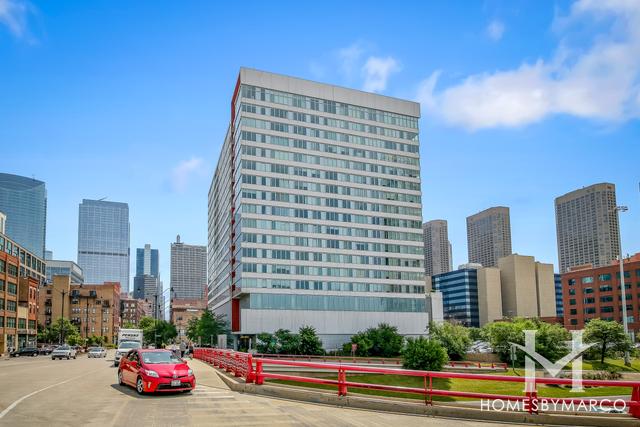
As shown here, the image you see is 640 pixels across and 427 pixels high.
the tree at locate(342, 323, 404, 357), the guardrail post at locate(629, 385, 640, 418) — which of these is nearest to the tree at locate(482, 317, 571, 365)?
the tree at locate(342, 323, 404, 357)

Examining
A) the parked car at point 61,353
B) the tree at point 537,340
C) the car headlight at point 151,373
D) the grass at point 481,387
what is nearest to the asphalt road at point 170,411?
the car headlight at point 151,373

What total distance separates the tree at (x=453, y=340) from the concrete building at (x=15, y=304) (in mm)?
69228

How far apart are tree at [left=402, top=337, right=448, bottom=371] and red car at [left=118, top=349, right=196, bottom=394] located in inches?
2026

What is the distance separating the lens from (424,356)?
68750mm

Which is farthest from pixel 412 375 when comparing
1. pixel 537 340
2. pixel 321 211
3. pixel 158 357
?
pixel 321 211

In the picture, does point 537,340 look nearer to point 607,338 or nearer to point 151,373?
point 607,338

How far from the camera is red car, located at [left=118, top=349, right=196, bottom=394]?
19328mm

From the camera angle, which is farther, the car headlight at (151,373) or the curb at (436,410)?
the car headlight at (151,373)

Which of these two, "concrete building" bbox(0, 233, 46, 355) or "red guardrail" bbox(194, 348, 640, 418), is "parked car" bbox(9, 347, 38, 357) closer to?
"concrete building" bbox(0, 233, 46, 355)

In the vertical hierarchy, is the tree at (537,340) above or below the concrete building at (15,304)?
below

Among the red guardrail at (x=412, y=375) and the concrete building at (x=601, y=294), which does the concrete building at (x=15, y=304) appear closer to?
the red guardrail at (x=412, y=375)

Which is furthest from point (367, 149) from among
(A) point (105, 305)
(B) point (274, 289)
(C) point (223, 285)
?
(A) point (105, 305)

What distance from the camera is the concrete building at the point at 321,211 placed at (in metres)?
98.5

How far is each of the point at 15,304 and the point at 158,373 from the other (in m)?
91.5
